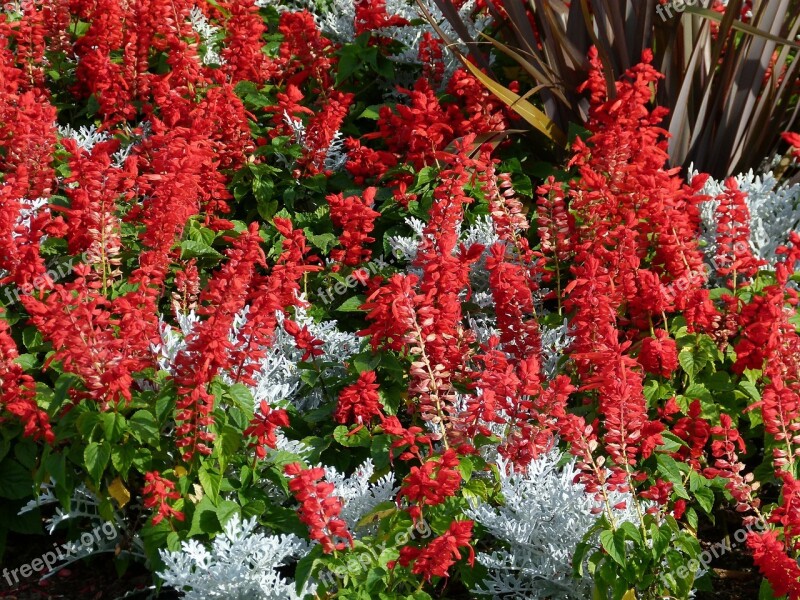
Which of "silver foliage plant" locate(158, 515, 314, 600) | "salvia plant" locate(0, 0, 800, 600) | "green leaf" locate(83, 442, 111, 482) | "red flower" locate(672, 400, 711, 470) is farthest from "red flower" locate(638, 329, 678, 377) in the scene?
"green leaf" locate(83, 442, 111, 482)

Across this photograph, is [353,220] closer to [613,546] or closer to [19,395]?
[19,395]

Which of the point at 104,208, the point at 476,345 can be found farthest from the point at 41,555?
the point at 476,345

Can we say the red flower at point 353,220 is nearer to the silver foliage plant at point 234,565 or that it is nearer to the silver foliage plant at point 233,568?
the silver foliage plant at point 234,565

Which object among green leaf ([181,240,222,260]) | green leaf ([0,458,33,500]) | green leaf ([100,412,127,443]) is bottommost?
green leaf ([0,458,33,500])

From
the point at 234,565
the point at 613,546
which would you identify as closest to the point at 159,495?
the point at 234,565

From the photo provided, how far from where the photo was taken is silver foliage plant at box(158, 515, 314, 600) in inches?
114

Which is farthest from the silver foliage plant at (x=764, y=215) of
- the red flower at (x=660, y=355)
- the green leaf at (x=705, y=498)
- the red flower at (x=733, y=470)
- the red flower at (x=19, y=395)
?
the red flower at (x=19, y=395)

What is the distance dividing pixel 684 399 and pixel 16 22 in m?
4.25

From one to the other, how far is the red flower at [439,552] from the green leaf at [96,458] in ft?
2.96

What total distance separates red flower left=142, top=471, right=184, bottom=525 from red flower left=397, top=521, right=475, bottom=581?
0.71m

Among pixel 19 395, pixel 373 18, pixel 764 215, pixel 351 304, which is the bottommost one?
pixel 19 395

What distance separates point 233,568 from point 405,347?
3.25 feet

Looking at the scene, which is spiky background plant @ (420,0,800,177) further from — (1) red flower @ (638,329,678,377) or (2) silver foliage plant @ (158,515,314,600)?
(2) silver foliage plant @ (158,515,314,600)

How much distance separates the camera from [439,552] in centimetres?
264
